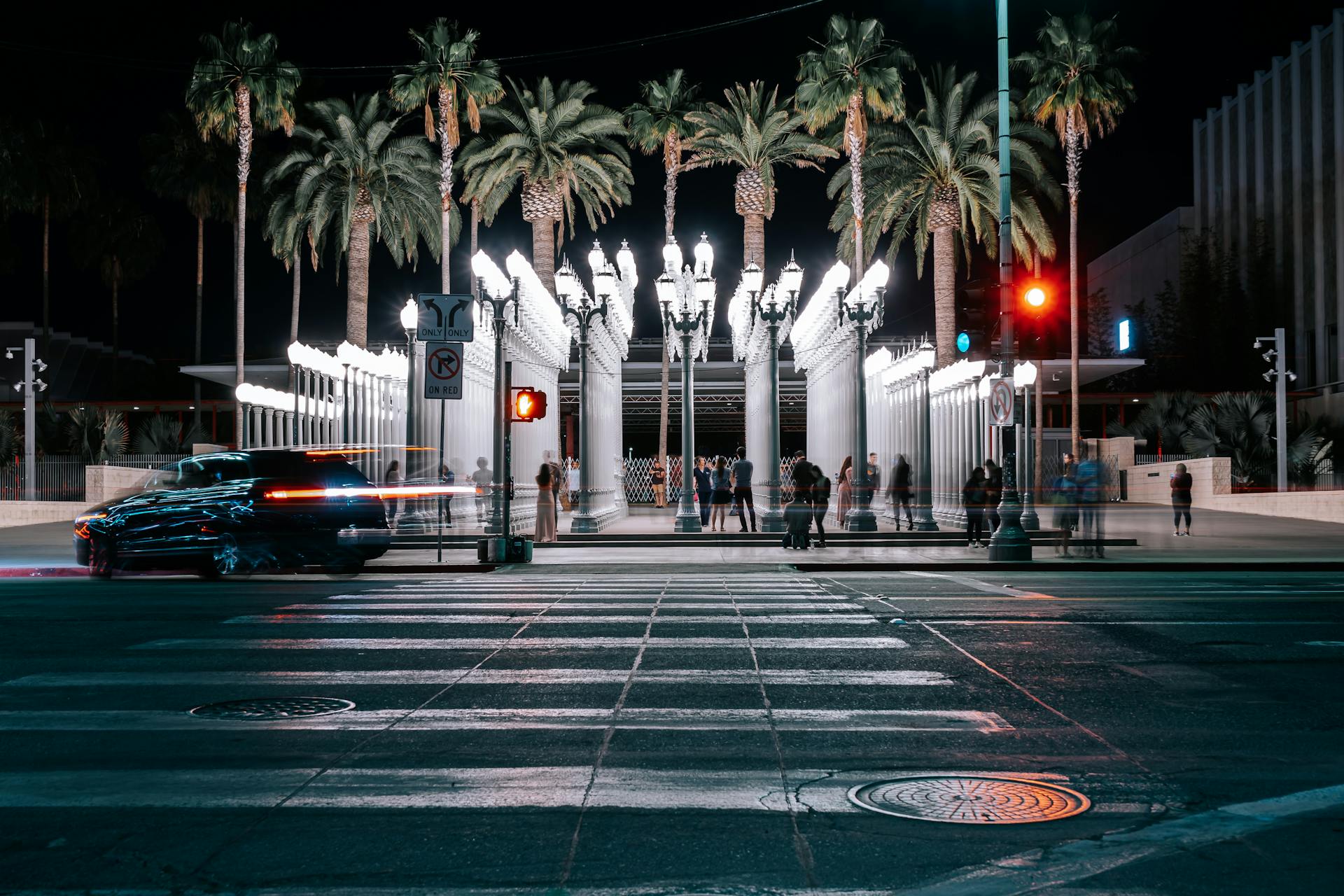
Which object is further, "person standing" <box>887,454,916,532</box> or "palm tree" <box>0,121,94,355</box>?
"palm tree" <box>0,121,94,355</box>

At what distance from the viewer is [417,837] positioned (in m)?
5.13

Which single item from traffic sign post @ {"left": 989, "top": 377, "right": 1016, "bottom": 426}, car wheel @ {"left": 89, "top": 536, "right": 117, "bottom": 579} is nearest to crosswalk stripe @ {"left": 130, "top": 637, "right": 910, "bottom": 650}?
car wheel @ {"left": 89, "top": 536, "right": 117, "bottom": 579}

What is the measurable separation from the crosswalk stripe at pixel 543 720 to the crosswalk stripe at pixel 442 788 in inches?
40.6

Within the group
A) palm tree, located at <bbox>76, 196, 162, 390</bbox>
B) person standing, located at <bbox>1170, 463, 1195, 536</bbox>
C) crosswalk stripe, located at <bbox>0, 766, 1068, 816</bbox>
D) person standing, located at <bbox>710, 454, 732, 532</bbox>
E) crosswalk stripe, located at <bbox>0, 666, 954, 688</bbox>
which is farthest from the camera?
palm tree, located at <bbox>76, 196, 162, 390</bbox>

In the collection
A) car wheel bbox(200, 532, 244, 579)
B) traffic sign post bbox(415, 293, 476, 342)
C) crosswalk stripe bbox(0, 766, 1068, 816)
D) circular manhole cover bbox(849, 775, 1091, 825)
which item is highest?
traffic sign post bbox(415, 293, 476, 342)

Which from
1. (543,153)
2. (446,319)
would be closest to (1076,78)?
(543,153)

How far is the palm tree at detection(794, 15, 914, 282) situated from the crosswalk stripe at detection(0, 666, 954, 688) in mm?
32262

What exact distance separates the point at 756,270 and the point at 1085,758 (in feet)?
78.8

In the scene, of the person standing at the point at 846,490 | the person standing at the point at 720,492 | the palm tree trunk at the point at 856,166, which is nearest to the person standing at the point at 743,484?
the person standing at the point at 720,492

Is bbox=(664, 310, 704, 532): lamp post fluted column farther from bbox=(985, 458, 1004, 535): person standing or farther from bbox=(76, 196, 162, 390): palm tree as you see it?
bbox=(76, 196, 162, 390): palm tree

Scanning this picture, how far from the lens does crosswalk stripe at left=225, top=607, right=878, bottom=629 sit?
40.0 feet

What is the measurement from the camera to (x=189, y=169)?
58094mm

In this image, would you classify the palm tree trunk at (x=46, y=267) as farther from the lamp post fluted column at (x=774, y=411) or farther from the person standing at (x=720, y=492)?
the lamp post fluted column at (x=774, y=411)

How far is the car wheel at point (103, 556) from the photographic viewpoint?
61.0 feet
